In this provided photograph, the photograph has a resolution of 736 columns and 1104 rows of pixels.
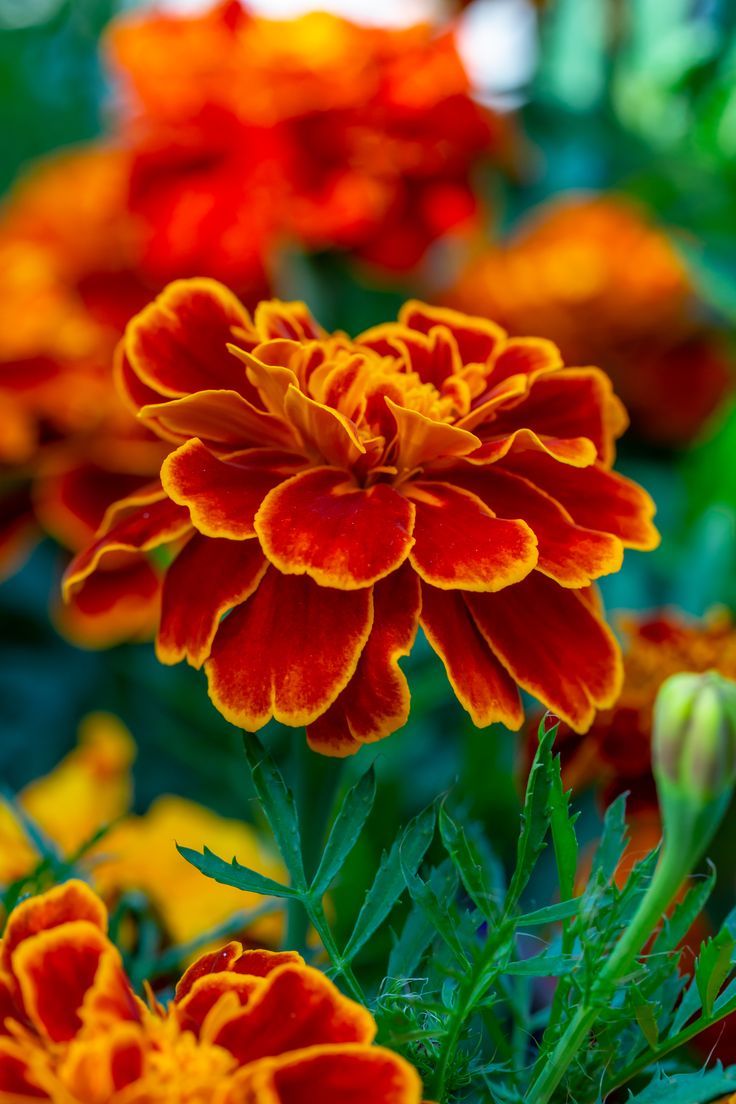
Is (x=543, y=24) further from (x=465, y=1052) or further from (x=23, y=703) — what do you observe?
(x=465, y=1052)

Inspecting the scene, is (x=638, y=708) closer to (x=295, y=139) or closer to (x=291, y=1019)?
(x=291, y=1019)

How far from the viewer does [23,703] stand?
2.90ft

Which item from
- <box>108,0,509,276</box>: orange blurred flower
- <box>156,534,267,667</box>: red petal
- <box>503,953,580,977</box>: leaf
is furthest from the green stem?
<box>108,0,509,276</box>: orange blurred flower

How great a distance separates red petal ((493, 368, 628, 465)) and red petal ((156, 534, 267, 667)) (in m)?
0.09

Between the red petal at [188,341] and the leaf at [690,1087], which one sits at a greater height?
the red petal at [188,341]

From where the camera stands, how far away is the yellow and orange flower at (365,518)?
302 millimetres

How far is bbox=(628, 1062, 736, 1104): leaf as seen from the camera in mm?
258

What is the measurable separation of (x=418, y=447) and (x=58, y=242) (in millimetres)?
621

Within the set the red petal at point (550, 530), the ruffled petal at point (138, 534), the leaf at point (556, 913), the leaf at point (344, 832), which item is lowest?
the leaf at point (556, 913)

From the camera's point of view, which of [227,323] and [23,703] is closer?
[227,323]

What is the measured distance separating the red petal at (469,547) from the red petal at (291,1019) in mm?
94

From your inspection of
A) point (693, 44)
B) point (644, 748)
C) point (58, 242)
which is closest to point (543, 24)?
point (693, 44)

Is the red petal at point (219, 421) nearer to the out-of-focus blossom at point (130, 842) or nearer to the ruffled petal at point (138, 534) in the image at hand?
the ruffled petal at point (138, 534)

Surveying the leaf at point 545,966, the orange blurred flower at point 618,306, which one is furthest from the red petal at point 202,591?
the orange blurred flower at point 618,306
